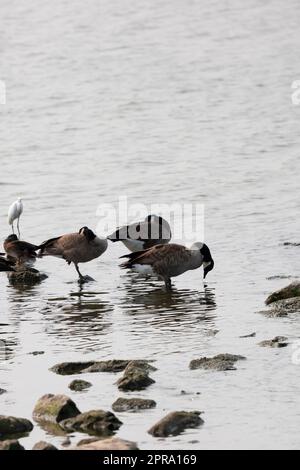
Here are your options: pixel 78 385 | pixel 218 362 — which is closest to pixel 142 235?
pixel 218 362

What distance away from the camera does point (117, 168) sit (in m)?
29.1

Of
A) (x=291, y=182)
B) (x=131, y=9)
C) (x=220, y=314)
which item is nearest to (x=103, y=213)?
(x=291, y=182)

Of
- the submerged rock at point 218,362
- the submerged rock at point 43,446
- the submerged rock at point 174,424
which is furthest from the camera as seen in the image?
the submerged rock at point 218,362

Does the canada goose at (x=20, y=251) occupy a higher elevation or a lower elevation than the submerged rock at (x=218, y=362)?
higher

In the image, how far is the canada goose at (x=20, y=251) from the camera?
65.1ft

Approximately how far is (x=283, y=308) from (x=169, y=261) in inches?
106

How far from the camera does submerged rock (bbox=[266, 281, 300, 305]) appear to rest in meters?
16.2

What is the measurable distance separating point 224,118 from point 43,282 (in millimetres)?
16156

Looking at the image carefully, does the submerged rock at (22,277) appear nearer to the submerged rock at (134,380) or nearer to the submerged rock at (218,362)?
the submerged rock at (218,362)

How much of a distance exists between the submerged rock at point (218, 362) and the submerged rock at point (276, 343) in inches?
22.4

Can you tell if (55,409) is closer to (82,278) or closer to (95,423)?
(95,423)

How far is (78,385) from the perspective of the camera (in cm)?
1280

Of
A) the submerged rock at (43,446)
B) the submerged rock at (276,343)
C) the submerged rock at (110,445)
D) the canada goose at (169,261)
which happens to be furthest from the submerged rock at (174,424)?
the canada goose at (169,261)
